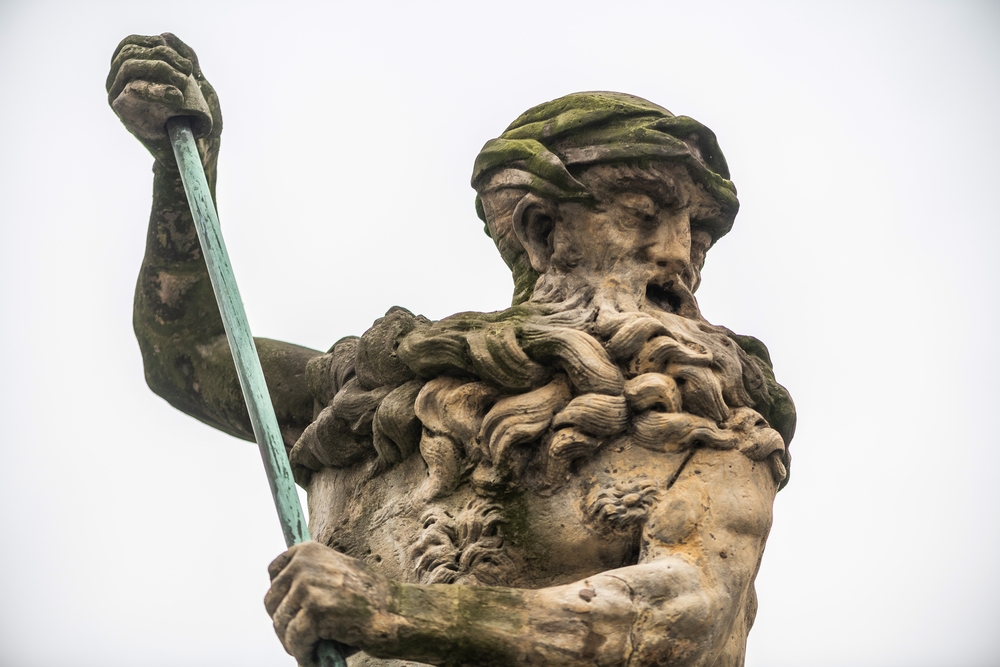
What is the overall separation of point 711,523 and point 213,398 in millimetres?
2063

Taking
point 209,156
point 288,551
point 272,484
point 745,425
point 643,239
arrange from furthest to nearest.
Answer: point 209,156
point 643,239
point 745,425
point 272,484
point 288,551

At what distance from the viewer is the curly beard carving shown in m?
4.18

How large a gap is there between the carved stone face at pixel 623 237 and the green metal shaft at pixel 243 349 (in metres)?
0.98

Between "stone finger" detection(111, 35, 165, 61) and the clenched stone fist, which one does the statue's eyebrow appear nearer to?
the clenched stone fist

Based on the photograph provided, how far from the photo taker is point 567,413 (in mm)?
4160

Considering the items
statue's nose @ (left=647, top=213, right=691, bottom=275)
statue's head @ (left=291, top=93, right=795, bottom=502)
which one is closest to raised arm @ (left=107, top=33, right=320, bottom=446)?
statue's head @ (left=291, top=93, right=795, bottom=502)

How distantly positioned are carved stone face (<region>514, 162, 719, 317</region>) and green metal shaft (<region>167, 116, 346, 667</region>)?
98 centimetres

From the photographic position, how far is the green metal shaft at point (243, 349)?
3941 mm

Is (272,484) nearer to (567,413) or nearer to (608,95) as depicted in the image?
(567,413)

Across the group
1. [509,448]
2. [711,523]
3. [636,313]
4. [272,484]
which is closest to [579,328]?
[636,313]

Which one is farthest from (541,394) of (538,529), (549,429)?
(538,529)

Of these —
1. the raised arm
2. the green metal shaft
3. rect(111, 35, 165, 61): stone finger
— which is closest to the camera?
the green metal shaft

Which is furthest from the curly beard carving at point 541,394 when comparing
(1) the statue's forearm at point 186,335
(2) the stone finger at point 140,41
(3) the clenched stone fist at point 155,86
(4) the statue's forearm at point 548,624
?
(2) the stone finger at point 140,41

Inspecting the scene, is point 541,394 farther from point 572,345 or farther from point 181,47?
point 181,47
